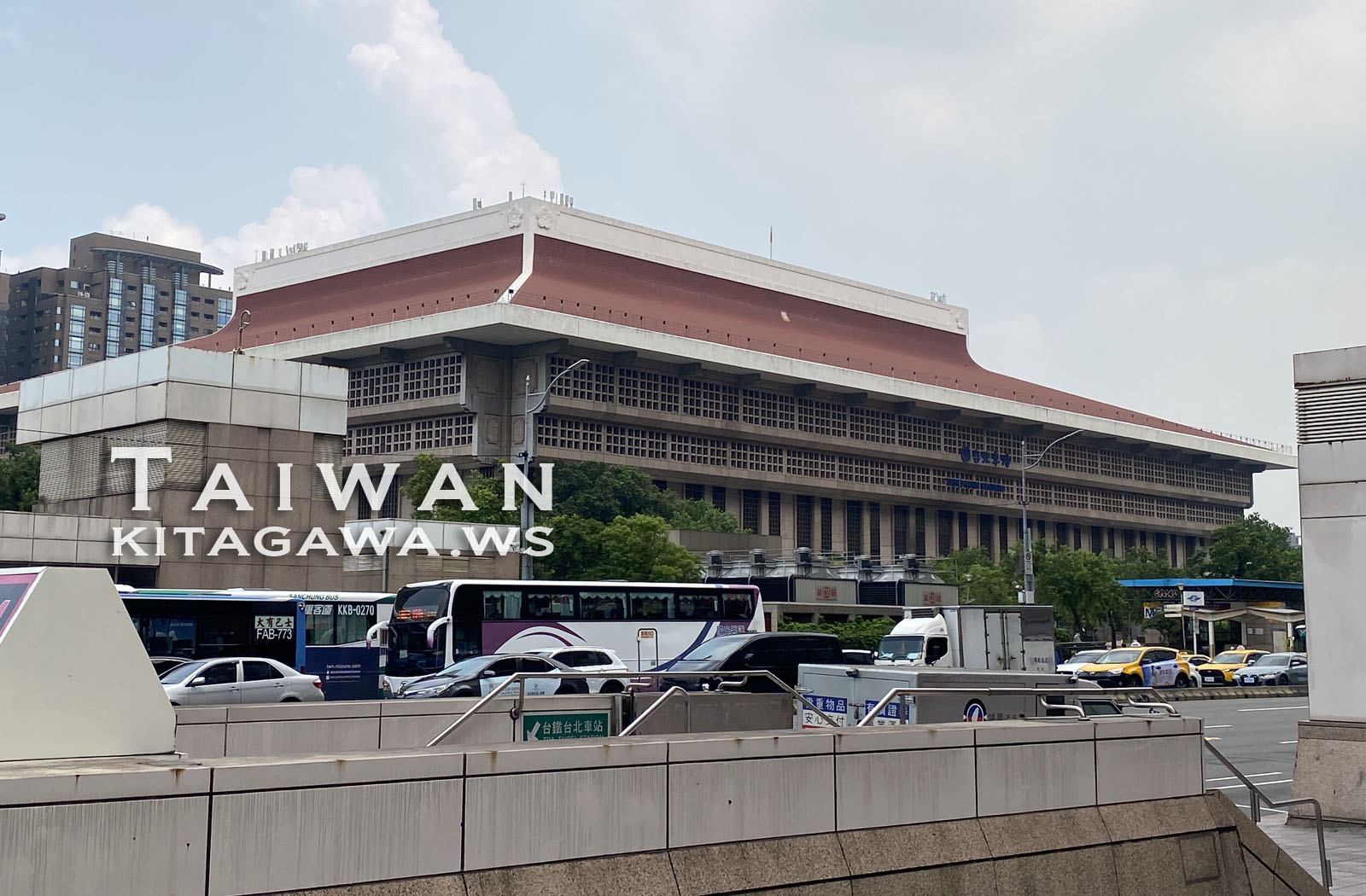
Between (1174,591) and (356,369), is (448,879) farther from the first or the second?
(356,369)

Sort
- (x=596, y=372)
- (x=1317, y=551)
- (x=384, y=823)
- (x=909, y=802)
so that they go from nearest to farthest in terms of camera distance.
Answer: (x=384, y=823)
(x=909, y=802)
(x=1317, y=551)
(x=596, y=372)

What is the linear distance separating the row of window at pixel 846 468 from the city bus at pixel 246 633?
162 feet

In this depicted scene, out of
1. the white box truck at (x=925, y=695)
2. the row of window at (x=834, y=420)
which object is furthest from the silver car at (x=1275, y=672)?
the row of window at (x=834, y=420)

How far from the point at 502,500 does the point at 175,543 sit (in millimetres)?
24196

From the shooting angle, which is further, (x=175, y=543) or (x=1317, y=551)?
(x=175, y=543)

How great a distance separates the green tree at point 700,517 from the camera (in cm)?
7969

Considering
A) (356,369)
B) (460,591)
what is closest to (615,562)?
(460,591)

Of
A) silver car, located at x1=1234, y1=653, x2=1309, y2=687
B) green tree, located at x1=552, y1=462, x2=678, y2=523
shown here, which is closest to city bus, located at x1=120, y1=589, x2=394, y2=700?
silver car, located at x1=1234, y1=653, x2=1309, y2=687

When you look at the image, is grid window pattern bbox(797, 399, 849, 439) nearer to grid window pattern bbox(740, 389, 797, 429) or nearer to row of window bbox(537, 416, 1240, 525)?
grid window pattern bbox(740, 389, 797, 429)

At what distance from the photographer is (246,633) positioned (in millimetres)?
31766

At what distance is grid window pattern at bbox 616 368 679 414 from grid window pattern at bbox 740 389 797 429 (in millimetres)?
5735

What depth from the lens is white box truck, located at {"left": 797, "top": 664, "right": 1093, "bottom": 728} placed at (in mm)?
15242

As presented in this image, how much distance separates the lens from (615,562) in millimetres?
60938

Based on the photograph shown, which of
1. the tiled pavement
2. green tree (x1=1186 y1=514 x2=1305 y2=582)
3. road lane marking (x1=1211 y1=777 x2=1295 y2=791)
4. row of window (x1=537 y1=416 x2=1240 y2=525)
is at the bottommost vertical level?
road lane marking (x1=1211 y1=777 x2=1295 y2=791)
